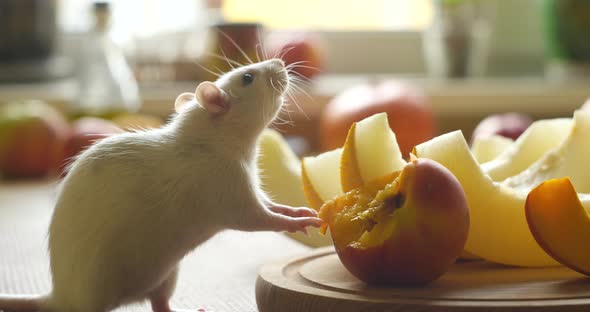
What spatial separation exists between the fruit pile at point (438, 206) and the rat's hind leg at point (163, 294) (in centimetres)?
12

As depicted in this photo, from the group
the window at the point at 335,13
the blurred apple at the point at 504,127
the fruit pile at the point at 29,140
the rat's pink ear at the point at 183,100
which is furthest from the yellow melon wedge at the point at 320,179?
the window at the point at 335,13

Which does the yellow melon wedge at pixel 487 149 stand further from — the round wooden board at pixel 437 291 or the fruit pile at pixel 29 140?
Result: the fruit pile at pixel 29 140

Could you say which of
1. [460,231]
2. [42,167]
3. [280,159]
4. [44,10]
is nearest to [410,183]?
[460,231]

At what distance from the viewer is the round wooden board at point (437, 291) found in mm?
550

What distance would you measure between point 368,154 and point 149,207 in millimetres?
181

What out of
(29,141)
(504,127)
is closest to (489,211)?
(504,127)

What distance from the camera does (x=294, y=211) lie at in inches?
25.1

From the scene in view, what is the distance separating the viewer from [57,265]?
1.96 ft

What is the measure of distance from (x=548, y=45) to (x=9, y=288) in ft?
6.04

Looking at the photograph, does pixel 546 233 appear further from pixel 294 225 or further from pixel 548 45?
pixel 548 45

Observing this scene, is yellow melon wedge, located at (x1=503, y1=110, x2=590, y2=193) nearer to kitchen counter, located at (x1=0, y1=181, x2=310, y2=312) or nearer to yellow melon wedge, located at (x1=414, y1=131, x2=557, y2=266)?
yellow melon wedge, located at (x1=414, y1=131, x2=557, y2=266)

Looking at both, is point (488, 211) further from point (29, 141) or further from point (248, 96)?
point (29, 141)

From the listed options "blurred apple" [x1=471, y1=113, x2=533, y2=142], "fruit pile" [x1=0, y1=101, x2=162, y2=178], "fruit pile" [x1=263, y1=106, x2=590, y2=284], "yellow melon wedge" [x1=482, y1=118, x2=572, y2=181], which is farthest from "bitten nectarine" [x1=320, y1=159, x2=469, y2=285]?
"fruit pile" [x1=0, y1=101, x2=162, y2=178]

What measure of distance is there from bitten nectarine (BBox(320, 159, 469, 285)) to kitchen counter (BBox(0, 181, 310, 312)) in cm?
11
